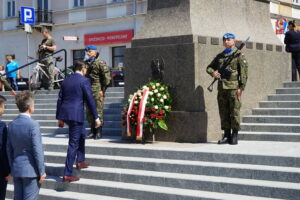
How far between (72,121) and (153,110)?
185 cm

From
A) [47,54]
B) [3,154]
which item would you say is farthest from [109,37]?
[3,154]

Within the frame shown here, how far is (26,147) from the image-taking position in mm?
6301

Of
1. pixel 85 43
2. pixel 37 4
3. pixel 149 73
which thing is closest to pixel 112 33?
pixel 85 43

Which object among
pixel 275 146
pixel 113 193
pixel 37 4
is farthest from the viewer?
pixel 37 4

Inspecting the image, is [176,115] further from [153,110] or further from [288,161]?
[288,161]

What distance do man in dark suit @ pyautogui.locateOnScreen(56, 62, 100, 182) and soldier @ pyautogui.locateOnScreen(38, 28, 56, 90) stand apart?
22.8 ft

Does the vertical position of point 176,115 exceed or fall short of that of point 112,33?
it falls short

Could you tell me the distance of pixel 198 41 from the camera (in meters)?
10.2

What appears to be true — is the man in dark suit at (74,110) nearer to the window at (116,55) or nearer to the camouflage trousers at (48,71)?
the camouflage trousers at (48,71)

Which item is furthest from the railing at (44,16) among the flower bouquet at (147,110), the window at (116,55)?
the flower bouquet at (147,110)

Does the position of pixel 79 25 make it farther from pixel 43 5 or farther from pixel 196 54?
pixel 196 54

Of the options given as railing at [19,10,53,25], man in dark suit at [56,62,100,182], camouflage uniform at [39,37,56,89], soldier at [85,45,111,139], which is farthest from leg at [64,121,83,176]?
railing at [19,10,53,25]

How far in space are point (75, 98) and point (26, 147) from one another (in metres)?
2.31

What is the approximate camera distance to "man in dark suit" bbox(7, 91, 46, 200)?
6.23m
